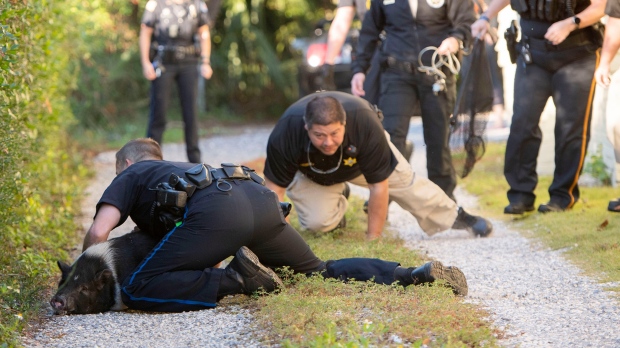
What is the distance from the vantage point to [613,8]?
7.51 meters

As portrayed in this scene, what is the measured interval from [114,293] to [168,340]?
78cm

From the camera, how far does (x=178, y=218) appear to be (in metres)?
5.49

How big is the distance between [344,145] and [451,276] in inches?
59.8

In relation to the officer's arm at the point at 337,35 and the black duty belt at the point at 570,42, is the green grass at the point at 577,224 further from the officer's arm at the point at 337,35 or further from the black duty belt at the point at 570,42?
the officer's arm at the point at 337,35

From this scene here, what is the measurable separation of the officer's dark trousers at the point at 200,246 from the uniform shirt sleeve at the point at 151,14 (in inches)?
210

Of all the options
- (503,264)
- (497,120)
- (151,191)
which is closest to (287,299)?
(151,191)

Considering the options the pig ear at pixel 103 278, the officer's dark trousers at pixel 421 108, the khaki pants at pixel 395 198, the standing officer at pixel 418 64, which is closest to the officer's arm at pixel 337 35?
the standing officer at pixel 418 64

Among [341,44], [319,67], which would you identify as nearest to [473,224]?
[341,44]

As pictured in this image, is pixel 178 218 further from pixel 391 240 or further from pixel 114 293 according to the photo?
pixel 391 240

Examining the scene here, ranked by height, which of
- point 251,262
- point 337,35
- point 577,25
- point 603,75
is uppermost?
point 577,25

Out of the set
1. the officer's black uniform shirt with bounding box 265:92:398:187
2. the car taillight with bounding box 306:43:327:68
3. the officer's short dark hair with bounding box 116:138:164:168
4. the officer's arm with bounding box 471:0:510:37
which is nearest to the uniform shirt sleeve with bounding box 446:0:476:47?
the officer's arm with bounding box 471:0:510:37

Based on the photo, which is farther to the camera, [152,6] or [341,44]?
[152,6]

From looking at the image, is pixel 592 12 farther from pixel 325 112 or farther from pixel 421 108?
pixel 325 112

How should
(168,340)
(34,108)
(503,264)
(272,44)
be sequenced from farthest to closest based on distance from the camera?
(272,44) → (34,108) → (503,264) → (168,340)
